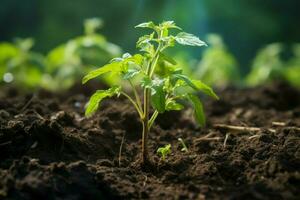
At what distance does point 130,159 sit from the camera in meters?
2.28

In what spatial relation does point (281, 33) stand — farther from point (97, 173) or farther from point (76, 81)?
point (97, 173)

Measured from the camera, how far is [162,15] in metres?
7.41

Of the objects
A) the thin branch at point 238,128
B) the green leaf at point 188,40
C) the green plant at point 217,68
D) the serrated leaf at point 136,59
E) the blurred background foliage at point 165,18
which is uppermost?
the blurred background foliage at point 165,18

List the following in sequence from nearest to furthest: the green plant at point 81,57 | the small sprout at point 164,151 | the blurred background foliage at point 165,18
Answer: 1. the small sprout at point 164,151
2. the green plant at point 81,57
3. the blurred background foliage at point 165,18

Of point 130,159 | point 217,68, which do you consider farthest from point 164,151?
point 217,68

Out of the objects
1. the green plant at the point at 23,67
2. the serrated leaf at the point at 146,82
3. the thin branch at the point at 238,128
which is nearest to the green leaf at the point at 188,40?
the serrated leaf at the point at 146,82

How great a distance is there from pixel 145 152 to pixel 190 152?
0.27 m

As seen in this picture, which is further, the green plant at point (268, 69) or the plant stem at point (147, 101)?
the green plant at point (268, 69)

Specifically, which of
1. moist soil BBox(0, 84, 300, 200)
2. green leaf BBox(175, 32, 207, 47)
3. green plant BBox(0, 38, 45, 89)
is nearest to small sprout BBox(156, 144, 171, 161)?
moist soil BBox(0, 84, 300, 200)

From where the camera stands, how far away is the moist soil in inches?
71.3

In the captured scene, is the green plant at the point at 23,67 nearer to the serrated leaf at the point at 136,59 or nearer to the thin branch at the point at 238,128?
the thin branch at the point at 238,128

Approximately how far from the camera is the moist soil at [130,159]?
1.81 metres

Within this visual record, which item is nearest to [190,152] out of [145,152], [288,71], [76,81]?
[145,152]

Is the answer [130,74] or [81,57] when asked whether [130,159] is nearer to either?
[130,74]
